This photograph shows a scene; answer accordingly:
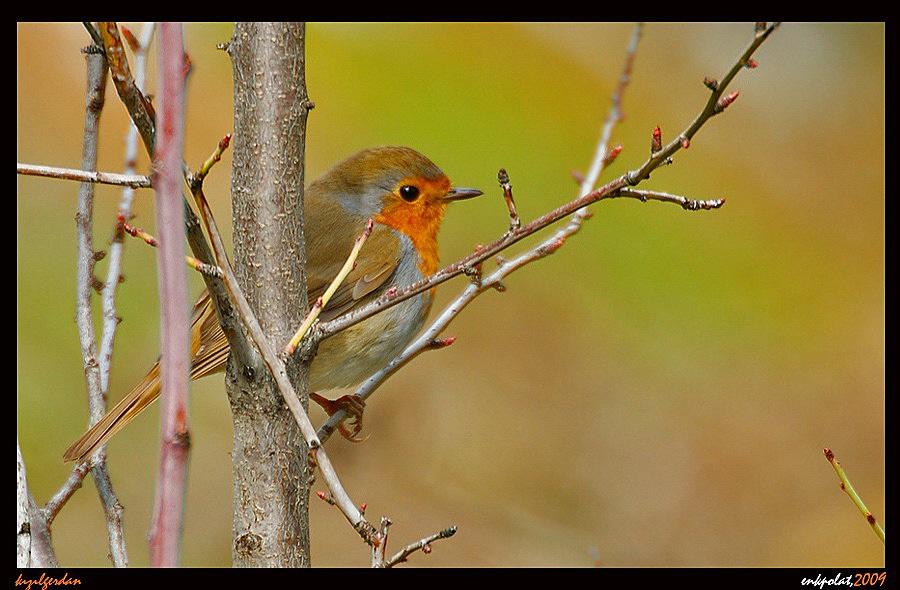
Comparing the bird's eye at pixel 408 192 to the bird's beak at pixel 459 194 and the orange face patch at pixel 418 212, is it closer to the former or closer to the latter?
the orange face patch at pixel 418 212

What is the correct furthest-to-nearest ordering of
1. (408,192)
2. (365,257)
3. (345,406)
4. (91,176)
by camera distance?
(408,192) < (365,257) < (345,406) < (91,176)

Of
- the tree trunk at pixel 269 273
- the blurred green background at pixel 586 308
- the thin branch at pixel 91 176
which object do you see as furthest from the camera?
the blurred green background at pixel 586 308

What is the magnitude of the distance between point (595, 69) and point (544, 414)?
2.24 metres

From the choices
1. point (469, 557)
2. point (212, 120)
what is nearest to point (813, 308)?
point (469, 557)

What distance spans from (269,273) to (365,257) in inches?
61.7

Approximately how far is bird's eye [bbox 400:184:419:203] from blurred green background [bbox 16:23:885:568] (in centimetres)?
149

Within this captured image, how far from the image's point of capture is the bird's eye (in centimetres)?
365

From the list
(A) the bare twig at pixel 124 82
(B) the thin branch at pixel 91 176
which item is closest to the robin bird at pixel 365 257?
(B) the thin branch at pixel 91 176

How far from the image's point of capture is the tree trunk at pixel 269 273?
1.88 metres

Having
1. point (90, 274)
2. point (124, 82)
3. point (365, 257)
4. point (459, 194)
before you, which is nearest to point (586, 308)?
point (459, 194)

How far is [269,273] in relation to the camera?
75.5 inches

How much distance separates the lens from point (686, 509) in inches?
201

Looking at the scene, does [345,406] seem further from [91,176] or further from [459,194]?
[91,176]
